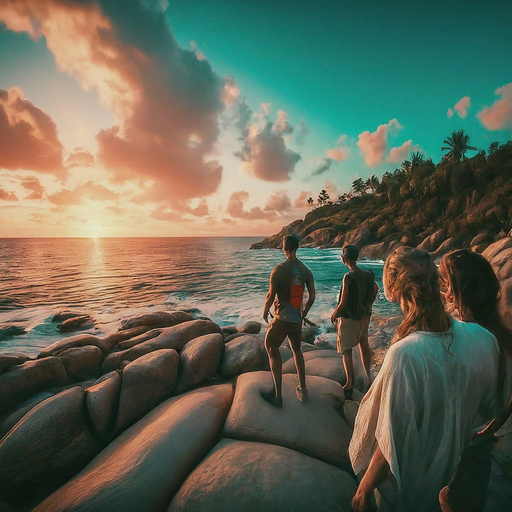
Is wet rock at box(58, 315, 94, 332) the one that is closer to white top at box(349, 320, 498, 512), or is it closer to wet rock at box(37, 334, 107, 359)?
wet rock at box(37, 334, 107, 359)

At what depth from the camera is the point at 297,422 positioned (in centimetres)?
306

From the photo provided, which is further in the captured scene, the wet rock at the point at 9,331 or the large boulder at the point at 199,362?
the wet rock at the point at 9,331

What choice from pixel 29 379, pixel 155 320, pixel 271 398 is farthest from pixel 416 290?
pixel 155 320

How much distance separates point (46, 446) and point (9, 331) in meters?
10.9

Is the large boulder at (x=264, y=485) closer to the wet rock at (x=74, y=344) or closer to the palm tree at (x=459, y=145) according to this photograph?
the wet rock at (x=74, y=344)

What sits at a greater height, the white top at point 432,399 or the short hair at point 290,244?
the short hair at point 290,244

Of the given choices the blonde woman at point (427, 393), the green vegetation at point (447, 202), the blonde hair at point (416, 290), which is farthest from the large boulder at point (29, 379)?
the green vegetation at point (447, 202)

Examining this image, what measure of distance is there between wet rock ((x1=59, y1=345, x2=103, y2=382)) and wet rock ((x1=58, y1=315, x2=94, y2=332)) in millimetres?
6405

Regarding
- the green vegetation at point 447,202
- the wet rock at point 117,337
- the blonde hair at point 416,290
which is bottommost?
the wet rock at point 117,337

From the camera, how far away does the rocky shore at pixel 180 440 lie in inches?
85.7

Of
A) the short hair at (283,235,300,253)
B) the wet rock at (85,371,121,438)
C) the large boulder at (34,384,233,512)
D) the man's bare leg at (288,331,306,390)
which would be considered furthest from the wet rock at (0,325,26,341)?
the short hair at (283,235,300,253)

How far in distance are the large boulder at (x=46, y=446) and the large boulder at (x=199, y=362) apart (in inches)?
59.1

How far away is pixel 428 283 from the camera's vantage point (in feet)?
4.75

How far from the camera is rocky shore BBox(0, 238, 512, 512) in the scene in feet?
7.14
